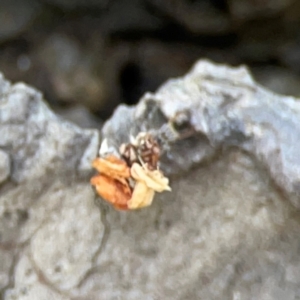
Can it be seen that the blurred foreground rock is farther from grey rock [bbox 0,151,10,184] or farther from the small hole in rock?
the small hole in rock

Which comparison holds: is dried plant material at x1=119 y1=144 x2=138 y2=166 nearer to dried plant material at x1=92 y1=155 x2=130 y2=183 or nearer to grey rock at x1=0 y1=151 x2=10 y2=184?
dried plant material at x1=92 y1=155 x2=130 y2=183

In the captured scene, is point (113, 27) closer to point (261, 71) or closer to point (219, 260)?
point (261, 71)

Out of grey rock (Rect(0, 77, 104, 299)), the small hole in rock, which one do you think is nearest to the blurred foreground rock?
grey rock (Rect(0, 77, 104, 299))

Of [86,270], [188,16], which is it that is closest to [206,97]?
[86,270]

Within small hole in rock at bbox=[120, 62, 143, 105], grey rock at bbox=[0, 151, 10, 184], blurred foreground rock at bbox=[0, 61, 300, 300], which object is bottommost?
small hole in rock at bbox=[120, 62, 143, 105]

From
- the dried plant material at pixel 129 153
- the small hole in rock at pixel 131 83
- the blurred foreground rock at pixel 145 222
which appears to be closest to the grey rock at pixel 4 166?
the blurred foreground rock at pixel 145 222

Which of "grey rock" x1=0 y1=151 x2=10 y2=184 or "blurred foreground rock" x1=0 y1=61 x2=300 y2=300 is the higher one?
"grey rock" x1=0 y1=151 x2=10 y2=184

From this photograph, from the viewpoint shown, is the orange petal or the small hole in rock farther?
the small hole in rock
